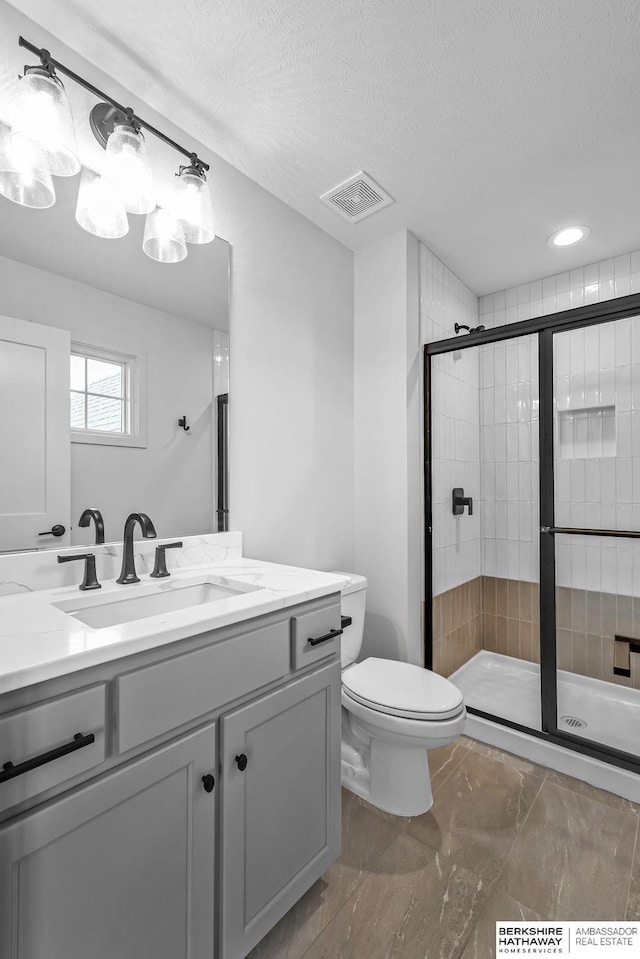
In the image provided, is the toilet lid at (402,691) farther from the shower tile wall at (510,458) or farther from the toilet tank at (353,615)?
the shower tile wall at (510,458)

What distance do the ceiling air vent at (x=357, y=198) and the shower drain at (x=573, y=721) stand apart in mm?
2543

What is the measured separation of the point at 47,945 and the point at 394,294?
7.73ft

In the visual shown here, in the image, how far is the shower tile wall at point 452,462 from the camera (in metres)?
2.37

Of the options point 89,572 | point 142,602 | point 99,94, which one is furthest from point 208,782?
point 99,94

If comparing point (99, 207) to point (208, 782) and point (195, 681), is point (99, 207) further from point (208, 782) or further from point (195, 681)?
point (208, 782)

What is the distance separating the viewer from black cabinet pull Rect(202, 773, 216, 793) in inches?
36.5

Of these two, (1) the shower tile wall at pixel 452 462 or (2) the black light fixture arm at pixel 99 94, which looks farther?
(1) the shower tile wall at pixel 452 462

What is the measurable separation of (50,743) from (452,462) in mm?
2284

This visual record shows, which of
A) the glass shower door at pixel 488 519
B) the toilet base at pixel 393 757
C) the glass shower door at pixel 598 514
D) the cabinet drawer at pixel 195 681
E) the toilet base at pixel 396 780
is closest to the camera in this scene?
the cabinet drawer at pixel 195 681

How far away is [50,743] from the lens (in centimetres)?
71

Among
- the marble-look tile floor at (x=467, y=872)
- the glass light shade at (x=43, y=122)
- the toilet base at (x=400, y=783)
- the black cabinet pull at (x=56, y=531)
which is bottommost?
the marble-look tile floor at (x=467, y=872)

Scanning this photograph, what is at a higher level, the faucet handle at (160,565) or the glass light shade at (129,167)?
the glass light shade at (129,167)

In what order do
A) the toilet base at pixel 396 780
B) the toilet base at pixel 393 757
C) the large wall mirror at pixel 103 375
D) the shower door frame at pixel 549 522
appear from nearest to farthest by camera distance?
1. the large wall mirror at pixel 103 375
2. the toilet base at pixel 393 757
3. the toilet base at pixel 396 780
4. the shower door frame at pixel 549 522

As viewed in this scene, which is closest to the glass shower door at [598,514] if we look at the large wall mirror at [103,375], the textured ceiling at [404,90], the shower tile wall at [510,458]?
the shower tile wall at [510,458]
